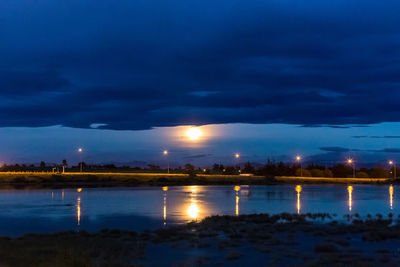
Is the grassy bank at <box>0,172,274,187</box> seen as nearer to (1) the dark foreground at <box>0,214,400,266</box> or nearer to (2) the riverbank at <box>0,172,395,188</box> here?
(2) the riverbank at <box>0,172,395,188</box>

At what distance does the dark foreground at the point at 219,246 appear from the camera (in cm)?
1881

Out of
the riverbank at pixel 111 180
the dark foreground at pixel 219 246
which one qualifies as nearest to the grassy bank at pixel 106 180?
the riverbank at pixel 111 180

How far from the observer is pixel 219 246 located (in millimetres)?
22734

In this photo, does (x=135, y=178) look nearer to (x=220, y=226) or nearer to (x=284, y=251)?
(x=220, y=226)

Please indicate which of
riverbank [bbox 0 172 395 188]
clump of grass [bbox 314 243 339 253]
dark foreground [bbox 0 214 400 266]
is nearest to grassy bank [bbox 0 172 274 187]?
riverbank [bbox 0 172 395 188]

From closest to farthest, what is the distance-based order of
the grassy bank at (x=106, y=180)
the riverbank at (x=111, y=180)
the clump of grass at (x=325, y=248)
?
the clump of grass at (x=325, y=248)
the riverbank at (x=111, y=180)
the grassy bank at (x=106, y=180)

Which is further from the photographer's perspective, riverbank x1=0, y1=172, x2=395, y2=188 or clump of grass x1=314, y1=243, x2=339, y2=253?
riverbank x1=0, y1=172, x2=395, y2=188

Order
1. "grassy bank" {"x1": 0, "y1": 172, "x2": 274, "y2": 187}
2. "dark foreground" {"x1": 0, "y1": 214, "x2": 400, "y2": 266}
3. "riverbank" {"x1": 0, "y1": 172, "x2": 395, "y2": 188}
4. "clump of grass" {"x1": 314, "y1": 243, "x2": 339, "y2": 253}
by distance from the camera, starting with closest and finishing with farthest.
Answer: "dark foreground" {"x1": 0, "y1": 214, "x2": 400, "y2": 266}, "clump of grass" {"x1": 314, "y1": 243, "x2": 339, "y2": 253}, "riverbank" {"x1": 0, "y1": 172, "x2": 395, "y2": 188}, "grassy bank" {"x1": 0, "y1": 172, "x2": 274, "y2": 187}

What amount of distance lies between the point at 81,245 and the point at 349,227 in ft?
55.6

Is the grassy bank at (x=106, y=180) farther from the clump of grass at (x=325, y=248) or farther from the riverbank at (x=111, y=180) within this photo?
the clump of grass at (x=325, y=248)

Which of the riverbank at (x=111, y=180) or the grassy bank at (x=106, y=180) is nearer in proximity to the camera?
the riverbank at (x=111, y=180)

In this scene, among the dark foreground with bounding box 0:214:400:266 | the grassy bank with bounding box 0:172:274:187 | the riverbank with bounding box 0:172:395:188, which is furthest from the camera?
the grassy bank with bounding box 0:172:274:187

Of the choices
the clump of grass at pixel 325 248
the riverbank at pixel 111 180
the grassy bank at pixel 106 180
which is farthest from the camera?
the grassy bank at pixel 106 180

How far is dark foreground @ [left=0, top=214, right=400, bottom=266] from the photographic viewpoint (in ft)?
61.7
